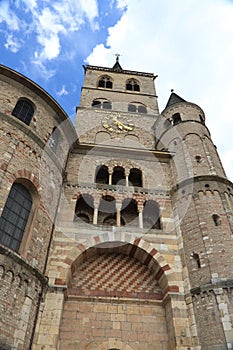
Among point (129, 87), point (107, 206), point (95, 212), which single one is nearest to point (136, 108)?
point (129, 87)

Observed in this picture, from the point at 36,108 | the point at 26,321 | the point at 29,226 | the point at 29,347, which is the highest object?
the point at 36,108

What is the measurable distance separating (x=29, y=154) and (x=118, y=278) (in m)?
6.75

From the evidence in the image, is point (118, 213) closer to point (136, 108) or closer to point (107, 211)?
point (107, 211)

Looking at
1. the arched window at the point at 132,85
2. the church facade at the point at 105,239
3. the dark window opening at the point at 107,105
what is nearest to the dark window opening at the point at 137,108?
the dark window opening at the point at 107,105

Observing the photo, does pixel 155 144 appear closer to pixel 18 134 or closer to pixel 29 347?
pixel 18 134

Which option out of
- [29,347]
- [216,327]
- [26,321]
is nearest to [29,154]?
[26,321]

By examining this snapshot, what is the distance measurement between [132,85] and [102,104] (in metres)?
6.80

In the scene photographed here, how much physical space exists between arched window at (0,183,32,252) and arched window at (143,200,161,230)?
6297mm

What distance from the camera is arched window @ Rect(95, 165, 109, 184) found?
54.9 ft

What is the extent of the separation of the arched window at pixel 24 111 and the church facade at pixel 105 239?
0.21 feet

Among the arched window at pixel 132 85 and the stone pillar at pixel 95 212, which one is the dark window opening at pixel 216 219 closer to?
the stone pillar at pixel 95 212

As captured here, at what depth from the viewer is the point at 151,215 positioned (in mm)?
15578

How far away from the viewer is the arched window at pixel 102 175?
16.7m

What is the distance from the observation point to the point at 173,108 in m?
20.4
